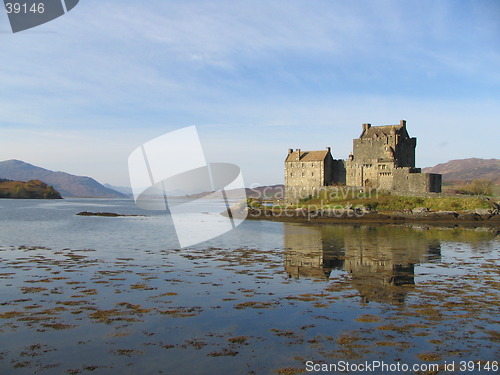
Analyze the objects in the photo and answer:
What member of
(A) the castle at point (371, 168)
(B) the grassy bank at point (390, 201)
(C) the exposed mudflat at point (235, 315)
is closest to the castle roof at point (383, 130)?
(A) the castle at point (371, 168)

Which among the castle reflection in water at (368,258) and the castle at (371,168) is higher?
the castle at (371,168)

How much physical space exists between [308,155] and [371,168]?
545 inches

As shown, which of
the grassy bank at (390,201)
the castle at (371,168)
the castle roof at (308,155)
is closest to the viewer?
the grassy bank at (390,201)

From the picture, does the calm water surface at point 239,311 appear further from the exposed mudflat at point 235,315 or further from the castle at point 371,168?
the castle at point 371,168

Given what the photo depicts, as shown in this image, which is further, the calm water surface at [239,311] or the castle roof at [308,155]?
the castle roof at [308,155]

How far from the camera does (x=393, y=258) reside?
84.0 ft

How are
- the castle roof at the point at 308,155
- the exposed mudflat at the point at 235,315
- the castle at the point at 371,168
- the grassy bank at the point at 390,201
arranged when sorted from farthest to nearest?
the castle roof at the point at 308,155, the castle at the point at 371,168, the grassy bank at the point at 390,201, the exposed mudflat at the point at 235,315

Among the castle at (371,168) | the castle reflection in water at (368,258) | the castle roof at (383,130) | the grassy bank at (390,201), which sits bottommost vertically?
the castle reflection in water at (368,258)

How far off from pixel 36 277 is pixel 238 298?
9.82 meters

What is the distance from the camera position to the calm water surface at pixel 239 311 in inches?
394

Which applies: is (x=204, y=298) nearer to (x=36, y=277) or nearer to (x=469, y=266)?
(x=36, y=277)

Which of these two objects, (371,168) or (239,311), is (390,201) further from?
(239,311)

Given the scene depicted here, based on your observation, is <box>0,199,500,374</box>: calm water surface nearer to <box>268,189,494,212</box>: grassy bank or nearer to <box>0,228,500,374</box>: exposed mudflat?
<box>0,228,500,374</box>: exposed mudflat

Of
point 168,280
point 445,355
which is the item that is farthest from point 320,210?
point 445,355
